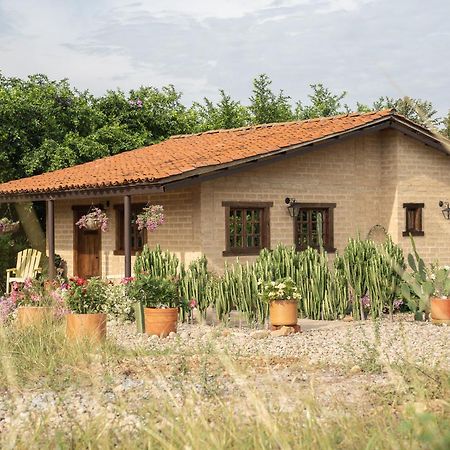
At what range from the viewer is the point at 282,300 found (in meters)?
11.7

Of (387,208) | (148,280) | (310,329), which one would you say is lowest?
(310,329)

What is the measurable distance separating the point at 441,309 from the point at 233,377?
8074 millimetres

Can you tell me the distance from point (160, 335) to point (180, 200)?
5071 millimetres

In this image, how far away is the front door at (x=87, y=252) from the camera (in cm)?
1873

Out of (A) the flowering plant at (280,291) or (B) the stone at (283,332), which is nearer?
(B) the stone at (283,332)

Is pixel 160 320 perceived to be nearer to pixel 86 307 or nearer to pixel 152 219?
pixel 86 307

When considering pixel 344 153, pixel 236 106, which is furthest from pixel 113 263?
pixel 236 106

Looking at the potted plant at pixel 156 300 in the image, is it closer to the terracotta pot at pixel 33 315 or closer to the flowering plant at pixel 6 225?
the terracotta pot at pixel 33 315

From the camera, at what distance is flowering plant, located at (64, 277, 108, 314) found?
35.4 feet

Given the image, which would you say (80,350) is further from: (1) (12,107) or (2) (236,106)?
(2) (236,106)

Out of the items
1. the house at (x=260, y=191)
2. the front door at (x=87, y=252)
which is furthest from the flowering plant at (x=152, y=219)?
the front door at (x=87, y=252)

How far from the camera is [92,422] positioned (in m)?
4.68

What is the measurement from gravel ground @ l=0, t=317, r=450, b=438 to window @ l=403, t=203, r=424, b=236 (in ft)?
22.7

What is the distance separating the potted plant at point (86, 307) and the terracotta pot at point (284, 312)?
2.27 m
